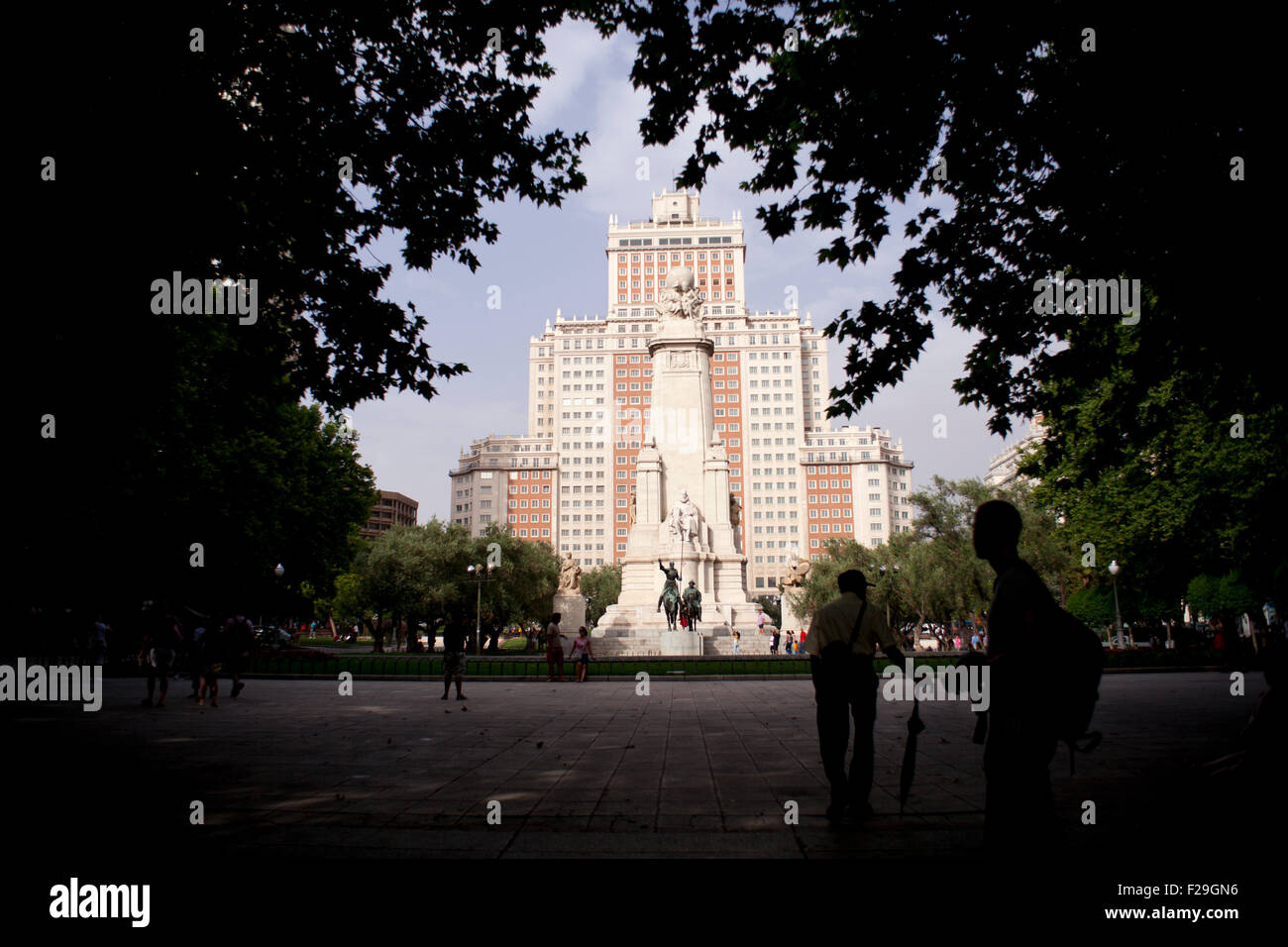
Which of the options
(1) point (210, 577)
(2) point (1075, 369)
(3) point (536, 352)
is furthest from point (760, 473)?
(2) point (1075, 369)

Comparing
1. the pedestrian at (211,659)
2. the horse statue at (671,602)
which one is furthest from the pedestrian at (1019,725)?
the horse statue at (671,602)

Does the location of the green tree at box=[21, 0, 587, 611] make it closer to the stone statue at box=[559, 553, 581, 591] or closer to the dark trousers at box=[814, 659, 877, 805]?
the dark trousers at box=[814, 659, 877, 805]

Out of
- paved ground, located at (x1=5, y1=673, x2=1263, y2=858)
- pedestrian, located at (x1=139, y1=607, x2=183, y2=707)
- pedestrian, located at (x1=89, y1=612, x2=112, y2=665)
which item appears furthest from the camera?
pedestrian, located at (x1=89, y1=612, x2=112, y2=665)

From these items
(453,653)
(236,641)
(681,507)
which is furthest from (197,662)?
(681,507)

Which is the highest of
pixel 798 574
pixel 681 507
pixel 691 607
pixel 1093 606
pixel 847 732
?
pixel 681 507

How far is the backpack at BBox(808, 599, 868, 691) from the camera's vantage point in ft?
22.7

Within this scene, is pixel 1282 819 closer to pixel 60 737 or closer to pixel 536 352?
pixel 60 737

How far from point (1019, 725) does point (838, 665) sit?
121 inches

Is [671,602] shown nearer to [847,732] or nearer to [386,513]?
[847,732]

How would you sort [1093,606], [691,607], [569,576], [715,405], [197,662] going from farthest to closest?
[715,405] < [1093,606] < [569,576] < [691,607] < [197,662]

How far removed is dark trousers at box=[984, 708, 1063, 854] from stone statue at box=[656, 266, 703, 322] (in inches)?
1903

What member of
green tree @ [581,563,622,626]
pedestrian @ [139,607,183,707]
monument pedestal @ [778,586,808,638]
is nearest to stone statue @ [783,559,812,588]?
monument pedestal @ [778,586,808,638]

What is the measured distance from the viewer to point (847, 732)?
22.3 ft
